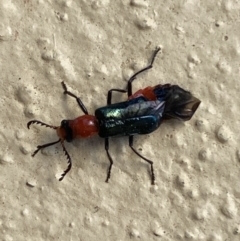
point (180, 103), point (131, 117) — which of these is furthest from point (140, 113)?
point (180, 103)

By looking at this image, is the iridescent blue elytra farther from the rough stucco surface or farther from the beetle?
the rough stucco surface

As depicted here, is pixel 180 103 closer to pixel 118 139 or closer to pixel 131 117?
pixel 131 117

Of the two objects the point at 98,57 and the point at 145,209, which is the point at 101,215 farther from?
the point at 98,57

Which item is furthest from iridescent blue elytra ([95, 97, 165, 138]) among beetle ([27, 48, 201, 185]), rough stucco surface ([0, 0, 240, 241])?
rough stucco surface ([0, 0, 240, 241])

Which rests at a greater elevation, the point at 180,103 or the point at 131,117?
the point at 180,103

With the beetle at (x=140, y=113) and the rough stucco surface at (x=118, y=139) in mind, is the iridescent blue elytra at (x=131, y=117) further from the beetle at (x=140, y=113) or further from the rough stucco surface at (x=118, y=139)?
the rough stucco surface at (x=118, y=139)
